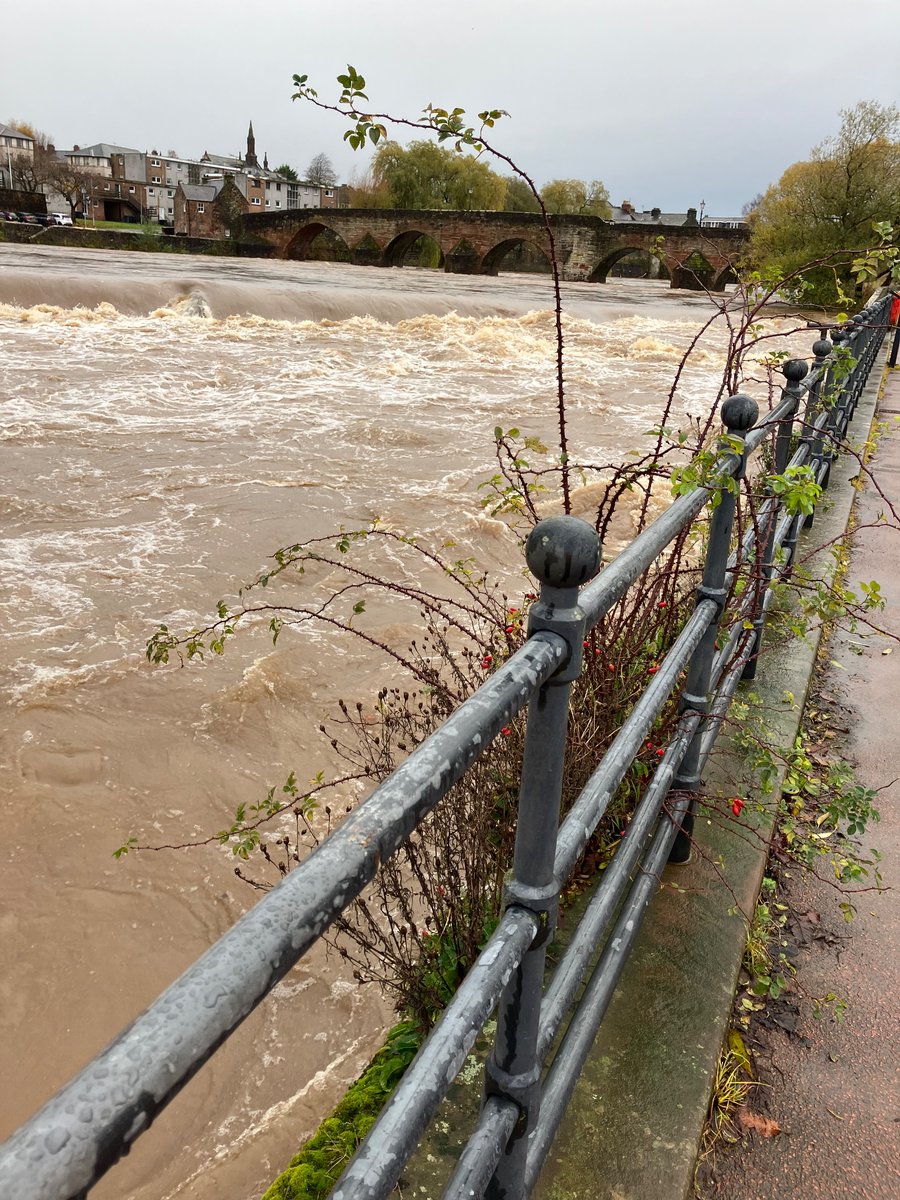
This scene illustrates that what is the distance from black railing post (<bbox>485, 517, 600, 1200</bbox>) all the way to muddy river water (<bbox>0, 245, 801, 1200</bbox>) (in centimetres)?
182

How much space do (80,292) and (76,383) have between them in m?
7.59

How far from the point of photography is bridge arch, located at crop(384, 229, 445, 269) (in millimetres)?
43531

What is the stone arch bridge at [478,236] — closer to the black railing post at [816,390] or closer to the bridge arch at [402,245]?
the bridge arch at [402,245]

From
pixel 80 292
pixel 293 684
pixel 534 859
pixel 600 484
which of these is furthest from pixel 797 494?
pixel 80 292

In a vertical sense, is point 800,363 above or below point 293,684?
above

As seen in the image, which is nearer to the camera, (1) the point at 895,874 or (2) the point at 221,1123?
(1) the point at 895,874

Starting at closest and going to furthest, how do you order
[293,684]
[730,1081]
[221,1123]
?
[730,1081] → [221,1123] → [293,684]

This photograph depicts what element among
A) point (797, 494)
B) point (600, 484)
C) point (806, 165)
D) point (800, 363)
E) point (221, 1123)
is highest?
point (806, 165)

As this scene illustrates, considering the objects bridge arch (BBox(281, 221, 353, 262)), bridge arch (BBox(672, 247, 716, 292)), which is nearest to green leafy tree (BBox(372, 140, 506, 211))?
bridge arch (BBox(281, 221, 353, 262))

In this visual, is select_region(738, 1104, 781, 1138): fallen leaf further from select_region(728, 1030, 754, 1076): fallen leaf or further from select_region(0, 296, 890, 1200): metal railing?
select_region(0, 296, 890, 1200): metal railing

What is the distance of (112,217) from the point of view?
291 feet

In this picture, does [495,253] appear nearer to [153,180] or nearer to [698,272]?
[698,272]

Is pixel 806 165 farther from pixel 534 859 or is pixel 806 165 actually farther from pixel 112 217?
pixel 112 217

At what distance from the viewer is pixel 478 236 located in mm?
41625
